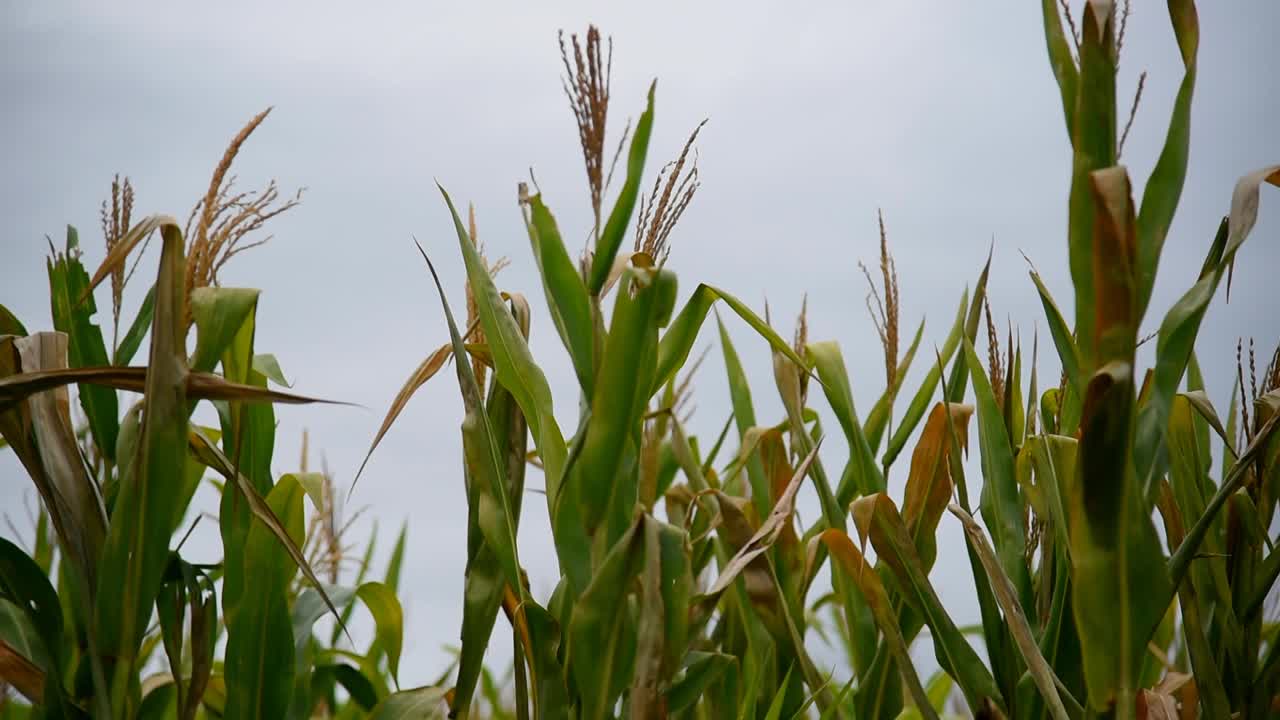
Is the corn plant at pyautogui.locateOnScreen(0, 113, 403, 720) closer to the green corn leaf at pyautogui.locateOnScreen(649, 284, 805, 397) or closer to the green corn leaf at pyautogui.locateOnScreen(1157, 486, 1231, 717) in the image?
the green corn leaf at pyautogui.locateOnScreen(649, 284, 805, 397)

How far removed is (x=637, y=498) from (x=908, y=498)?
0.38 metres

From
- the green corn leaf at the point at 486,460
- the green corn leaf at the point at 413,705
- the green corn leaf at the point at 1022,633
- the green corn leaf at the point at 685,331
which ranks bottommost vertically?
the green corn leaf at the point at 413,705

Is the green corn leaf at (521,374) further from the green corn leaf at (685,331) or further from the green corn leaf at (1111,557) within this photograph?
the green corn leaf at (1111,557)

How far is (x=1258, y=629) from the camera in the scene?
118 centimetres

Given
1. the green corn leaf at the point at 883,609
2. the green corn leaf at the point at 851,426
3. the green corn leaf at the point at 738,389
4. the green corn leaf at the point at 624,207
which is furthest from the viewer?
the green corn leaf at the point at 738,389

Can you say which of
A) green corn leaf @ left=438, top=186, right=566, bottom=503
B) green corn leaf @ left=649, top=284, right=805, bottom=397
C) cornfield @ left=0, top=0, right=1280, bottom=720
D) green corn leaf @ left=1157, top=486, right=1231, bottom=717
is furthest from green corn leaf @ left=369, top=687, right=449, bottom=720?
green corn leaf @ left=1157, top=486, right=1231, bottom=717

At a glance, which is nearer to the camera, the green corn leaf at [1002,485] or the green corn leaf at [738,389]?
the green corn leaf at [1002,485]

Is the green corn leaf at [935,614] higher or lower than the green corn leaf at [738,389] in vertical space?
lower

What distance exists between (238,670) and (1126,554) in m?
0.81

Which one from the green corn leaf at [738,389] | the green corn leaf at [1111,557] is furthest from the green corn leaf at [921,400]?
the green corn leaf at [1111,557]

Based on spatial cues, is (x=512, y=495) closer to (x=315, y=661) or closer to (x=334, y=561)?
(x=315, y=661)

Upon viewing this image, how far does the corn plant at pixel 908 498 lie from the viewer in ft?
2.54

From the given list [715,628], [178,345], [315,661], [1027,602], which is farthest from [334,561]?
[1027,602]

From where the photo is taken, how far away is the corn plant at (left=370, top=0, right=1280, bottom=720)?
2.54ft
